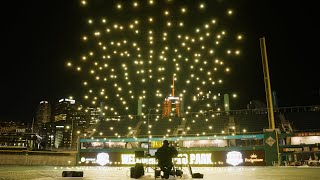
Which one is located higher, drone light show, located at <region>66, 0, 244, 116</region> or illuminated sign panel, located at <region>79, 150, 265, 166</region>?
drone light show, located at <region>66, 0, 244, 116</region>

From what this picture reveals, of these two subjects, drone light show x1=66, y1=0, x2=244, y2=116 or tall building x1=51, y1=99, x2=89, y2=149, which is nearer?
drone light show x1=66, y1=0, x2=244, y2=116

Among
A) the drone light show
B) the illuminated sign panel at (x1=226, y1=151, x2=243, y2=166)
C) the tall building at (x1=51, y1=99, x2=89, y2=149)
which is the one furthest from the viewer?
the tall building at (x1=51, y1=99, x2=89, y2=149)

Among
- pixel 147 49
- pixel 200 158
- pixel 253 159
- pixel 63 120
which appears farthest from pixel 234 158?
pixel 63 120

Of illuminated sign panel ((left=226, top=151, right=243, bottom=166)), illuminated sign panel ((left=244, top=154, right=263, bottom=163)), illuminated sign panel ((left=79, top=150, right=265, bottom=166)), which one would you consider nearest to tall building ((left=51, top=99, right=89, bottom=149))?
illuminated sign panel ((left=79, top=150, right=265, bottom=166))

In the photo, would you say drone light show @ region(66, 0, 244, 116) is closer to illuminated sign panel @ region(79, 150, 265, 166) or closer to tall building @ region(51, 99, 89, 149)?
illuminated sign panel @ region(79, 150, 265, 166)

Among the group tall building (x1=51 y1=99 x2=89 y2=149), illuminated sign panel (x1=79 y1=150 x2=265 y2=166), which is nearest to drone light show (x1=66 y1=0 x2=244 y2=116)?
illuminated sign panel (x1=79 y1=150 x2=265 y2=166)

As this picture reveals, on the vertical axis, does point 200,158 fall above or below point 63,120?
below

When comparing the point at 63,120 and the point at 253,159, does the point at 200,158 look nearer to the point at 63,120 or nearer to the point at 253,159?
the point at 253,159

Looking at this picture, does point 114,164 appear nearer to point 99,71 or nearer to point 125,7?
point 99,71

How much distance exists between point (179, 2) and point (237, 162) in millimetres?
14229

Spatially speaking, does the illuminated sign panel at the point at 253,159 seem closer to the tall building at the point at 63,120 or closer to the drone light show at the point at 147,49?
the drone light show at the point at 147,49

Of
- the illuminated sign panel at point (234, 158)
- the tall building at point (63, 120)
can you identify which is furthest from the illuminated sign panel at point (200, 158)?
the tall building at point (63, 120)

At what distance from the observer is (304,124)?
29.0 m

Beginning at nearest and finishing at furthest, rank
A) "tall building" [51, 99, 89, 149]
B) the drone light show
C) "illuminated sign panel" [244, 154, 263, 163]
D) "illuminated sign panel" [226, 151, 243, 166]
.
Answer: the drone light show → "illuminated sign panel" [244, 154, 263, 163] → "illuminated sign panel" [226, 151, 243, 166] → "tall building" [51, 99, 89, 149]
